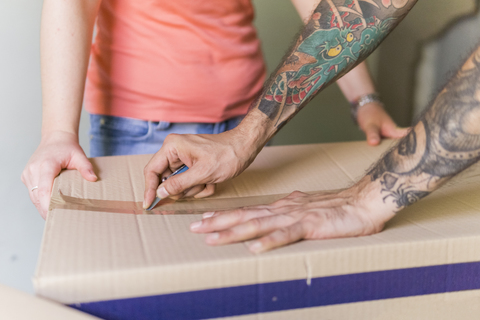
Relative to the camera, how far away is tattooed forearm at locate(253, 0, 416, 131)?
759 millimetres

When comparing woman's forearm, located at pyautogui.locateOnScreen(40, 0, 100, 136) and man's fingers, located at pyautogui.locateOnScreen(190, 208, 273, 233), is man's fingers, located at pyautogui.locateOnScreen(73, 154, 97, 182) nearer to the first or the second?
woman's forearm, located at pyautogui.locateOnScreen(40, 0, 100, 136)

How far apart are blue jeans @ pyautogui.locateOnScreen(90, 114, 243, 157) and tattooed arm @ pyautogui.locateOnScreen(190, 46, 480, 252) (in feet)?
1.27

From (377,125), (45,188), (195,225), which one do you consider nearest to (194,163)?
(195,225)

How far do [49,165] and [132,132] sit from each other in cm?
22

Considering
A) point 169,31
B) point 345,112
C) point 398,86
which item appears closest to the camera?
point 169,31

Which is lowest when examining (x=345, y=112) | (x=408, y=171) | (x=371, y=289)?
(x=345, y=112)

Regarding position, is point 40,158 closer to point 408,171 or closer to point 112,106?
point 112,106

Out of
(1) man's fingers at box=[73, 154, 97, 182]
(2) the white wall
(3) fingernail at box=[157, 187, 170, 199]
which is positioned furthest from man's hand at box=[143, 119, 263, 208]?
(2) the white wall

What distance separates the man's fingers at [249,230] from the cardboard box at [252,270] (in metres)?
0.01

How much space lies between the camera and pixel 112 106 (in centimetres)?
92

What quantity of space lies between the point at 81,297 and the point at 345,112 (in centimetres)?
163

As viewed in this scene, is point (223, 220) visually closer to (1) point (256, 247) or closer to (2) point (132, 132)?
(1) point (256, 247)

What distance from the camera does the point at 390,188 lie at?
0.54 m

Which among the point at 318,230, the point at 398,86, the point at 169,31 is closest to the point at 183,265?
the point at 318,230
